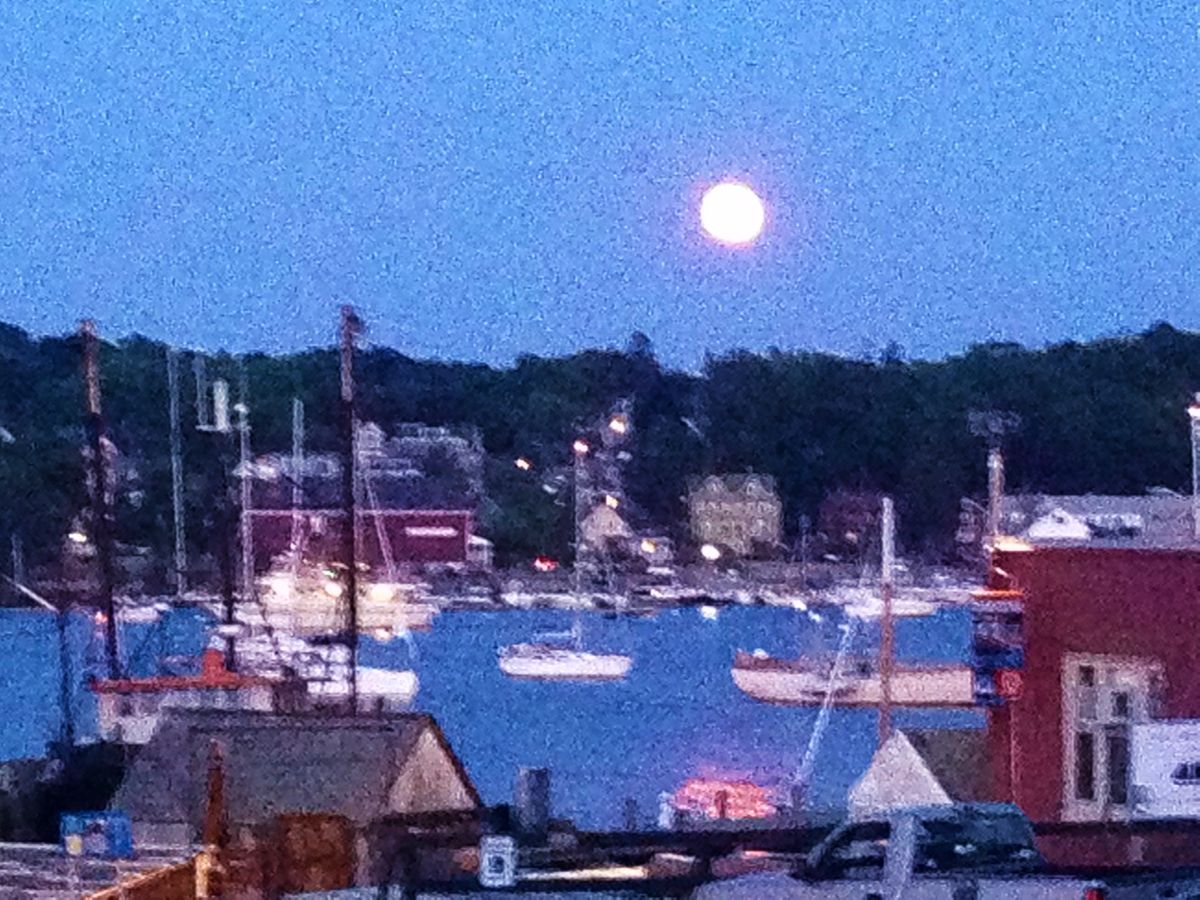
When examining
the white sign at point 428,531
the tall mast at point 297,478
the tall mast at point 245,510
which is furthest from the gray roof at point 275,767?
the white sign at point 428,531

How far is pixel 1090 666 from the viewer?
45.4 feet

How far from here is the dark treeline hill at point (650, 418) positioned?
49875 millimetres

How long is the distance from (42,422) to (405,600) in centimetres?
1671

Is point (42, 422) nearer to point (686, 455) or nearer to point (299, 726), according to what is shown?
point (686, 455)

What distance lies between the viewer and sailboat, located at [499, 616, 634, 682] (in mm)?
76062

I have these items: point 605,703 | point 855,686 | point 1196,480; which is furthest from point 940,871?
point 605,703

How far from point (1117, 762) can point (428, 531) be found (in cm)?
6698

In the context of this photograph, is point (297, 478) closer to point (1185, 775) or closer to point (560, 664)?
point (560, 664)

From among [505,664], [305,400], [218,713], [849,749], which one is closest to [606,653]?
[505,664]

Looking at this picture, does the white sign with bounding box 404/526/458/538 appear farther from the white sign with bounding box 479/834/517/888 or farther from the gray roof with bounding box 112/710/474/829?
the white sign with bounding box 479/834/517/888

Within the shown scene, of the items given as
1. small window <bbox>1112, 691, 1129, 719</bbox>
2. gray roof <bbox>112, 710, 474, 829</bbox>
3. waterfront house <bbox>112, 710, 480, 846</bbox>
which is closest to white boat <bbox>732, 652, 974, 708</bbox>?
small window <bbox>1112, 691, 1129, 719</bbox>

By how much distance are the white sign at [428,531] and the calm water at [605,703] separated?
5122mm

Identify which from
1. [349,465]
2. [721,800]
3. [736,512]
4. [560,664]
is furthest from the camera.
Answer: [736,512]

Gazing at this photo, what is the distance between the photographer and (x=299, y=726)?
13.8m
